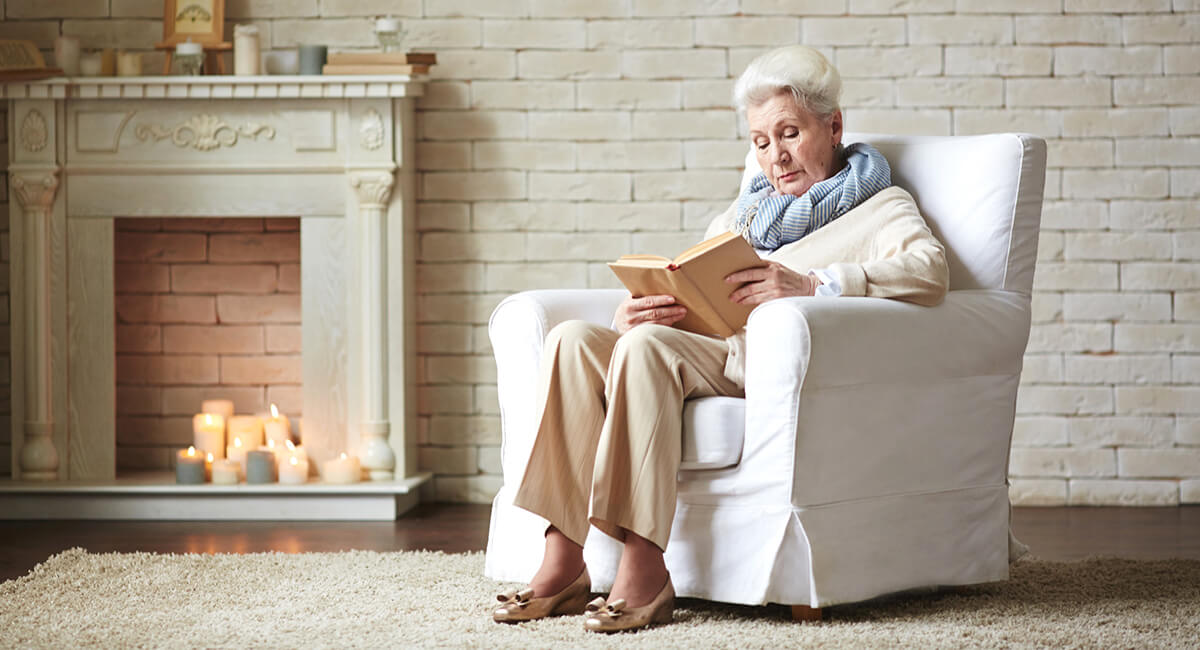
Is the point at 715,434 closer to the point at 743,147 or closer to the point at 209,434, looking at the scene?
the point at 743,147

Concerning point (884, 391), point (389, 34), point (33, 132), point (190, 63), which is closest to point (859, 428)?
point (884, 391)

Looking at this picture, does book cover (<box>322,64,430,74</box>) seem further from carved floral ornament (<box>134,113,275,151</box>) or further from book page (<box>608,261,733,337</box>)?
book page (<box>608,261,733,337</box>)

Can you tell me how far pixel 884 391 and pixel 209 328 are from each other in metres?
2.47

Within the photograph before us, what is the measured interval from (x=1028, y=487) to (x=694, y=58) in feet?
5.44

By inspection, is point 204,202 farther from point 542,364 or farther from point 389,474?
point 542,364

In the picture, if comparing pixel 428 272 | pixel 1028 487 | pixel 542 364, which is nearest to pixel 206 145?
pixel 428 272

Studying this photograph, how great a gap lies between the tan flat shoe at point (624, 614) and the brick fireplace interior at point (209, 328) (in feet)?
6.86

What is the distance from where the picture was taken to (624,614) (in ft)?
6.74

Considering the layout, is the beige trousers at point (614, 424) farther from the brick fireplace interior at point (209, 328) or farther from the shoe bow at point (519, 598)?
the brick fireplace interior at point (209, 328)

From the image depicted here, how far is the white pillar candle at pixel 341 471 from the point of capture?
139 inches

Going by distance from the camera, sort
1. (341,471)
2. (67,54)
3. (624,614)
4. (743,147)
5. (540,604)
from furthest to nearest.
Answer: (743,147), (67,54), (341,471), (540,604), (624,614)

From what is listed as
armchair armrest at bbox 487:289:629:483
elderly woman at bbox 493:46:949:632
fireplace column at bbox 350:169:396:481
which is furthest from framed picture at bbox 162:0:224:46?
elderly woman at bbox 493:46:949:632

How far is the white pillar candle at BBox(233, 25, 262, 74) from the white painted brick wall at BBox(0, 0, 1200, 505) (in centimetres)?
20

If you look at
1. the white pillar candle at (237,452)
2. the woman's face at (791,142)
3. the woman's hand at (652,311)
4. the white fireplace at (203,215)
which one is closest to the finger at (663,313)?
the woman's hand at (652,311)
